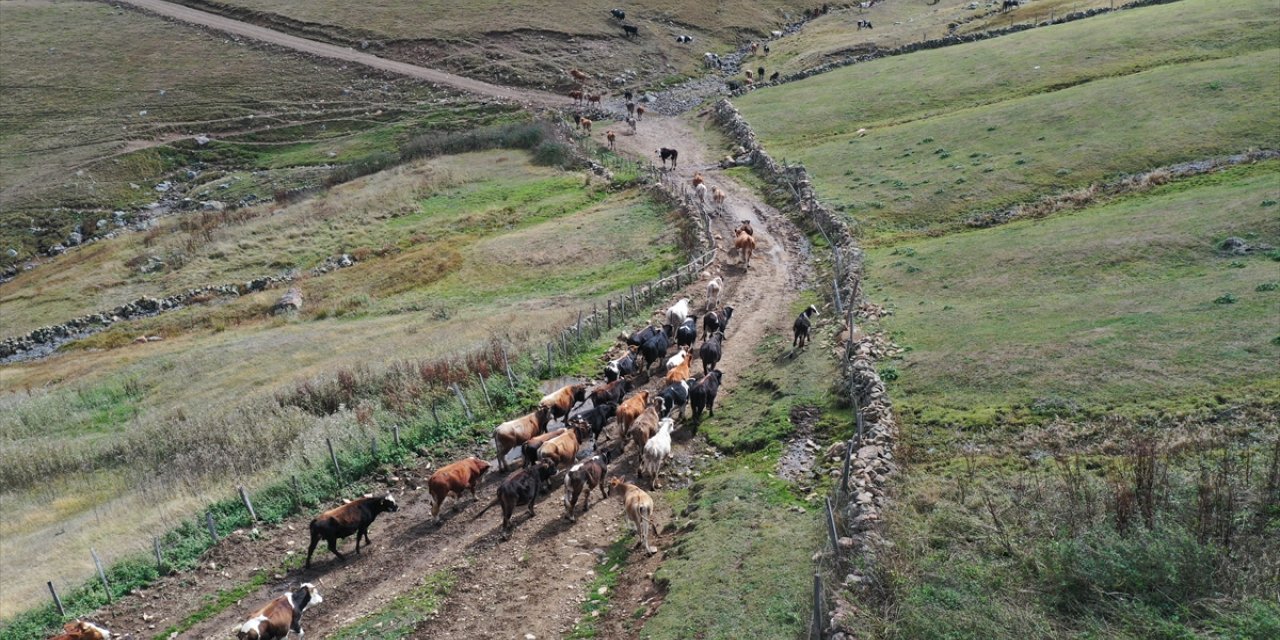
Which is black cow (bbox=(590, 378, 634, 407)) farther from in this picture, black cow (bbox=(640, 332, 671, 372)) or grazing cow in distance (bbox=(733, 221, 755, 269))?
grazing cow in distance (bbox=(733, 221, 755, 269))

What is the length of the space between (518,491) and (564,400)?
523cm

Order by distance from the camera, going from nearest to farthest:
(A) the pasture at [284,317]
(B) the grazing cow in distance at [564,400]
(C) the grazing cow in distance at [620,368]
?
(B) the grazing cow in distance at [564,400] < (C) the grazing cow in distance at [620,368] < (A) the pasture at [284,317]

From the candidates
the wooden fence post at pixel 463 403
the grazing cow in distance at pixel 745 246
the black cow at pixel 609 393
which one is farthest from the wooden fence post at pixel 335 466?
the grazing cow in distance at pixel 745 246

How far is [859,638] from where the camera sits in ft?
39.4

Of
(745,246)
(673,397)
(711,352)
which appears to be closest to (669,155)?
(745,246)

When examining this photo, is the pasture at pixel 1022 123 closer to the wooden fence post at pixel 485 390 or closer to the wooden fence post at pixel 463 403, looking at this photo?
the wooden fence post at pixel 485 390

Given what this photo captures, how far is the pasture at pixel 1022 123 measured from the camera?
1447 inches

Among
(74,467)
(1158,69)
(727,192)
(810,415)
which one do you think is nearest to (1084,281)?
(810,415)

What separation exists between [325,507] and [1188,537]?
1806 cm

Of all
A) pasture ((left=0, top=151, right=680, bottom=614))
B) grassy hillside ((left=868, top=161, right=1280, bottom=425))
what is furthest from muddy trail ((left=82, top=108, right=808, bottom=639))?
grassy hillside ((left=868, top=161, right=1280, bottom=425))

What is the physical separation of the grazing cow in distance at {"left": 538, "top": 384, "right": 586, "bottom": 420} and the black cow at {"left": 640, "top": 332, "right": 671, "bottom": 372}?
2472mm

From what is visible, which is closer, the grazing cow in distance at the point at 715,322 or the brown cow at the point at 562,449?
the brown cow at the point at 562,449

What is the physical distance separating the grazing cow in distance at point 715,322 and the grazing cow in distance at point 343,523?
12.3m

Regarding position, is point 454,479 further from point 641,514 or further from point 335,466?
point 641,514
